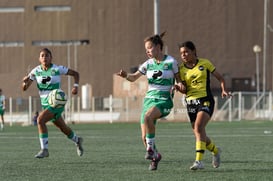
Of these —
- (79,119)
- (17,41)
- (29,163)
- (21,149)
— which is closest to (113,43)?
(17,41)

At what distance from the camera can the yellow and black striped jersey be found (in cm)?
1174

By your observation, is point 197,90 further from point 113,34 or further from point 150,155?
point 113,34

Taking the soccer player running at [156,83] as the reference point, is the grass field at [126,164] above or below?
below

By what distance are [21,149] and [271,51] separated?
49.4 metres

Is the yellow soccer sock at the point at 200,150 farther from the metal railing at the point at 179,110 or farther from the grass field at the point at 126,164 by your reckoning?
the metal railing at the point at 179,110

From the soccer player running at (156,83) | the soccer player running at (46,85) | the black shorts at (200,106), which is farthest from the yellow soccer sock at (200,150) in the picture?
the soccer player running at (46,85)

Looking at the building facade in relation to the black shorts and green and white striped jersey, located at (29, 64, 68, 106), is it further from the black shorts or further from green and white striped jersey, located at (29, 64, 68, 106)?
the black shorts

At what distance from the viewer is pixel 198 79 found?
11742 millimetres

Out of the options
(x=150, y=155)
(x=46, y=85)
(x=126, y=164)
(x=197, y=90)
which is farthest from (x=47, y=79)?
(x=197, y=90)

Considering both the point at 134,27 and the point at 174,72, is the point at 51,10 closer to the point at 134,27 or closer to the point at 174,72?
the point at 134,27

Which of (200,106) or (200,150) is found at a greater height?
(200,106)

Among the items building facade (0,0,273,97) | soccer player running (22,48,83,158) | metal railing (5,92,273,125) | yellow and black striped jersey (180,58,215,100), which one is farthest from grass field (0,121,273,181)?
building facade (0,0,273,97)

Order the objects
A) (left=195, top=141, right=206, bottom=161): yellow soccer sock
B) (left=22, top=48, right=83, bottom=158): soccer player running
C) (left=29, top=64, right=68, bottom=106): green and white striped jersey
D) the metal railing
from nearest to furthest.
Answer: (left=195, top=141, right=206, bottom=161): yellow soccer sock < (left=22, top=48, right=83, bottom=158): soccer player running < (left=29, top=64, right=68, bottom=106): green and white striped jersey < the metal railing

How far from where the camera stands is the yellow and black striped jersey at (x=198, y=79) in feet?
38.5
